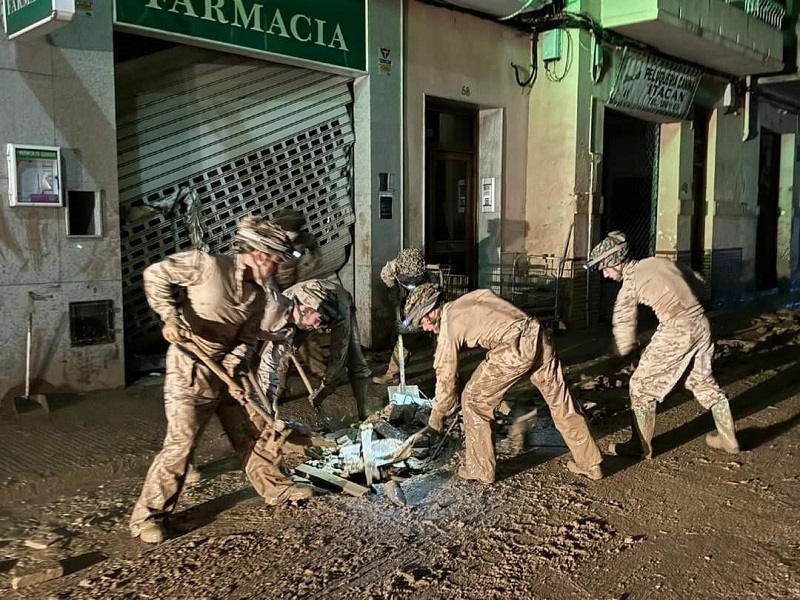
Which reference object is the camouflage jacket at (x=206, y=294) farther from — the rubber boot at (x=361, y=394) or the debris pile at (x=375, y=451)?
the rubber boot at (x=361, y=394)

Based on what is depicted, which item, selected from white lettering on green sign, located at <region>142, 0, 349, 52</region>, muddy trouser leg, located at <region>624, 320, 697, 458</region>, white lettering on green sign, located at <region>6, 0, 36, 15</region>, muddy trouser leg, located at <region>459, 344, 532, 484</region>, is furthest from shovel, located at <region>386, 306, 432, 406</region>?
white lettering on green sign, located at <region>6, 0, 36, 15</region>

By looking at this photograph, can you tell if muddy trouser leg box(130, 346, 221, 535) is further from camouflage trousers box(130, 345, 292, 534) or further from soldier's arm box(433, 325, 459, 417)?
soldier's arm box(433, 325, 459, 417)

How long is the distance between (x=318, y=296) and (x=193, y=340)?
180 cm

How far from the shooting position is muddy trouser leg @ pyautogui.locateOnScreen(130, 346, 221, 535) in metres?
3.97

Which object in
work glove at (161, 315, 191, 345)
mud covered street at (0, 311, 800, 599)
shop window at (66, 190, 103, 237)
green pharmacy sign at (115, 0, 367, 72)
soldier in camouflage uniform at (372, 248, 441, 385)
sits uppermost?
green pharmacy sign at (115, 0, 367, 72)

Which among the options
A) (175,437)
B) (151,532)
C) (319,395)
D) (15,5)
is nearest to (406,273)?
(319,395)

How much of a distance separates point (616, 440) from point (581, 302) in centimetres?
565

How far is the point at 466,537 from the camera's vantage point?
4.07m

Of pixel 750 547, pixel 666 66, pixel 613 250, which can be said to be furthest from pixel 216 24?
pixel 666 66

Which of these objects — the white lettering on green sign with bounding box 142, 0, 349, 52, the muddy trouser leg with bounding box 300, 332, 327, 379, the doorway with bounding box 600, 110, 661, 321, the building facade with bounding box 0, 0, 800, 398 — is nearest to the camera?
the building facade with bounding box 0, 0, 800, 398

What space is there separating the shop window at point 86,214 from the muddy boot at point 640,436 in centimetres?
487

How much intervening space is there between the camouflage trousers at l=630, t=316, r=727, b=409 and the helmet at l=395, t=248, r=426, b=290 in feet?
7.41

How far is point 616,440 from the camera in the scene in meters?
5.96

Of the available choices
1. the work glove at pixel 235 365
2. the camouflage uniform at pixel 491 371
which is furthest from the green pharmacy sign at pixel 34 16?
the camouflage uniform at pixel 491 371
